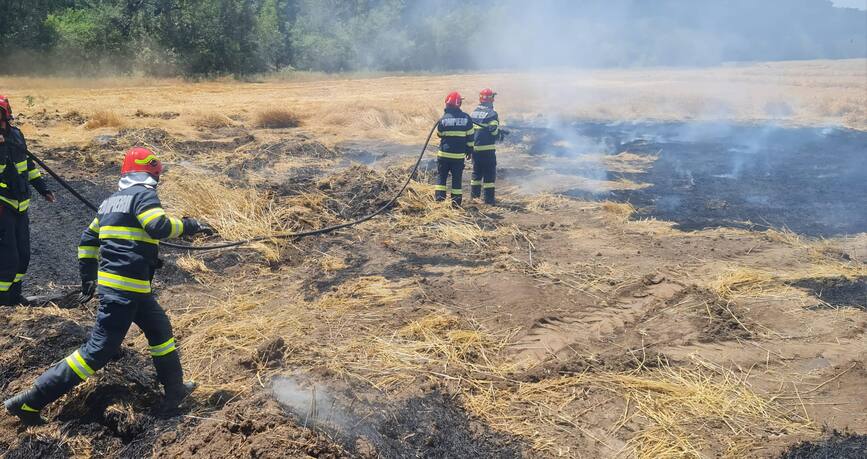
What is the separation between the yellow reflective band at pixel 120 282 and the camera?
3.73m

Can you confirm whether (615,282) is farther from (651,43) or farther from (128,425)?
(651,43)

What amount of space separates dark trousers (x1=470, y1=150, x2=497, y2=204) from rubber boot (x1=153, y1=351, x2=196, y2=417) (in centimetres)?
645

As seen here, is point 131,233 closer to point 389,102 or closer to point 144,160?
point 144,160

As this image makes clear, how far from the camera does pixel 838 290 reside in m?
6.40

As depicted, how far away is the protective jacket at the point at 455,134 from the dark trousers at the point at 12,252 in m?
5.42

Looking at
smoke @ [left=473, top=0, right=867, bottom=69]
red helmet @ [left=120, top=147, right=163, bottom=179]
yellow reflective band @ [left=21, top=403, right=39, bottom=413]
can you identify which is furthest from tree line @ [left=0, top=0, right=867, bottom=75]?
yellow reflective band @ [left=21, top=403, right=39, bottom=413]

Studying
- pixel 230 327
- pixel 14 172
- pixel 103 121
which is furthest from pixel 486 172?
pixel 103 121

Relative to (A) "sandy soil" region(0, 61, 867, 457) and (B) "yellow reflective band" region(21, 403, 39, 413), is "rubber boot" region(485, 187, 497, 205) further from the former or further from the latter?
(B) "yellow reflective band" region(21, 403, 39, 413)

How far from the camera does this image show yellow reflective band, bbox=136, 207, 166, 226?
145 inches

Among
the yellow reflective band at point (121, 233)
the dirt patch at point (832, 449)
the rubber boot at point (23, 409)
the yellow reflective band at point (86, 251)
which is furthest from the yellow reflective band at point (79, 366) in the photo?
the dirt patch at point (832, 449)

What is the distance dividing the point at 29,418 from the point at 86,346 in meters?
0.51

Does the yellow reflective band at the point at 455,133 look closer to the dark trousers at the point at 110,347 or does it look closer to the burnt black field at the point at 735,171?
the burnt black field at the point at 735,171

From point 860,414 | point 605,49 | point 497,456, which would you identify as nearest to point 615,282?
point 860,414

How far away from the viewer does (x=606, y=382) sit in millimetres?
4672
